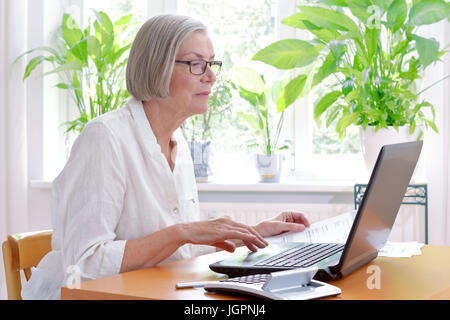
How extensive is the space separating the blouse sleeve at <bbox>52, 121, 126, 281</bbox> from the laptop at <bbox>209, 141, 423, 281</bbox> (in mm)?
301

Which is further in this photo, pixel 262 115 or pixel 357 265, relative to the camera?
pixel 262 115

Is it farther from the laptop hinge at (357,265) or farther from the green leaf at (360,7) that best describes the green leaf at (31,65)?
the laptop hinge at (357,265)

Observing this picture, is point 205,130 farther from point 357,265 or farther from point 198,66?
point 357,265

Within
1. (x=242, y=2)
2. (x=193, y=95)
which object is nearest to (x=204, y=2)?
(x=242, y=2)

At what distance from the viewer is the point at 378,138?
283cm

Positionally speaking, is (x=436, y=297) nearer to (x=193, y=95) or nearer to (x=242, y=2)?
(x=193, y=95)

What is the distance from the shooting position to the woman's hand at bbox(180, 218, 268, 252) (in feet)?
4.59

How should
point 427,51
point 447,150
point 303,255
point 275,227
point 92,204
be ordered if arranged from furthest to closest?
point 447,150
point 427,51
point 275,227
point 92,204
point 303,255

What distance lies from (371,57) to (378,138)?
0.35 metres

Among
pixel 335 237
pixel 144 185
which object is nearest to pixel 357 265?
pixel 335 237

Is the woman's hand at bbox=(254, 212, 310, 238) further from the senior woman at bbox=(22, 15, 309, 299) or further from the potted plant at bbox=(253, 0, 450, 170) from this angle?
the potted plant at bbox=(253, 0, 450, 170)

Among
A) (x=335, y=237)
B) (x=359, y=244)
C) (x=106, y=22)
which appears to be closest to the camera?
(x=359, y=244)

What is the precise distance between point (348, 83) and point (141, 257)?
168 cm

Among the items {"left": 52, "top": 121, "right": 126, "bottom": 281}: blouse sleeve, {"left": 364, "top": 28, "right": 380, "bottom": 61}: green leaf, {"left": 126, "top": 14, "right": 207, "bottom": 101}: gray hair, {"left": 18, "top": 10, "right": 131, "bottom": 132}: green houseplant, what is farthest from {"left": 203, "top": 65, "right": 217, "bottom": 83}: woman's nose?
{"left": 18, "top": 10, "right": 131, "bottom": 132}: green houseplant
